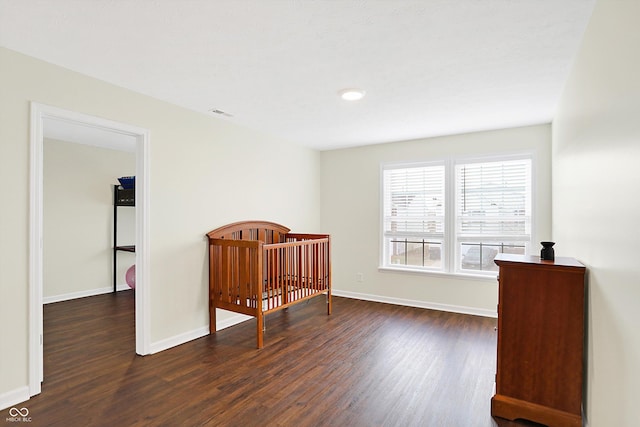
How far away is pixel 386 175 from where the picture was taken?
4.89 m

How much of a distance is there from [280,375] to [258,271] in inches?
36.3

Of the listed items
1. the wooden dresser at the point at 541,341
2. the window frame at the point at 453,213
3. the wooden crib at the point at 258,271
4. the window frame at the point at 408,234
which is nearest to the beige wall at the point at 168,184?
the wooden crib at the point at 258,271

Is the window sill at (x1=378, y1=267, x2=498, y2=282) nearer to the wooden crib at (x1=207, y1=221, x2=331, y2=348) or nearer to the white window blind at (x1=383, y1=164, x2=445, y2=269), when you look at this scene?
the white window blind at (x1=383, y1=164, x2=445, y2=269)

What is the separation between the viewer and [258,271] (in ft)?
10.2

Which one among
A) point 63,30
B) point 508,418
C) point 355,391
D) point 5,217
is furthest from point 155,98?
point 508,418

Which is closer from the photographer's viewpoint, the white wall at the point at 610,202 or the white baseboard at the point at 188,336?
the white wall at the point at 610,202

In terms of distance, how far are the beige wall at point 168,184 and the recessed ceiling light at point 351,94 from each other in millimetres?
1498

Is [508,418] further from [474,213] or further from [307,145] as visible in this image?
[307,145]

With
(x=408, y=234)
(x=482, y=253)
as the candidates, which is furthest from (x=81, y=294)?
(x=482, y=253)

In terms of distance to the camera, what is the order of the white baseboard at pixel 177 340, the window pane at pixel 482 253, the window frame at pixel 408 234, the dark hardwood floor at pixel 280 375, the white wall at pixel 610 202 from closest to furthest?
the white wall at pixel 610 202
the dark hardwood floor at pixel 280 375
the white baseboard at pixel 177 340
the window pane at pixel 482 253
the window frame at pixel 408 234

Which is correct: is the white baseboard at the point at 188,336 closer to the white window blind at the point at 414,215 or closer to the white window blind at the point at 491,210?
the white window blind at the point at 414,215

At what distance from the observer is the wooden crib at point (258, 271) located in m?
3.18

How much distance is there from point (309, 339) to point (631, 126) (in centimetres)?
291

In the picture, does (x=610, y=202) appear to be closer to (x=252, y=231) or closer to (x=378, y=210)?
(x=252, y=231)
